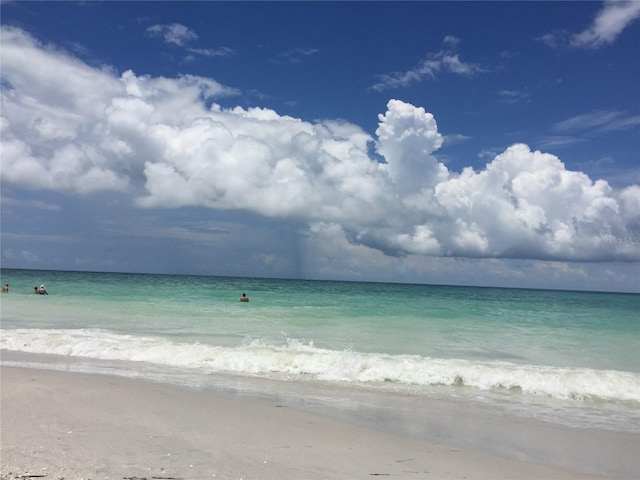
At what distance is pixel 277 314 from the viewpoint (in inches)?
1134

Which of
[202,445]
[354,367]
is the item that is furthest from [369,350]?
[202,445]

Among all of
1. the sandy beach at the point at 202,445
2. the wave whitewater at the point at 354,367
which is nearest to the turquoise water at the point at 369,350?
the wave whitewater at the point at 354,367

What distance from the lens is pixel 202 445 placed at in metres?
6.28

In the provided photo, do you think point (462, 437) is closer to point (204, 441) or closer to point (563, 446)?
point (563, 446)

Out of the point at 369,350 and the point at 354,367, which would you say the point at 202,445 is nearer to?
the point at 354,367

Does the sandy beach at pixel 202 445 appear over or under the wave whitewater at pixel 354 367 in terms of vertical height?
over

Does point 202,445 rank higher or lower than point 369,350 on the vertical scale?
higher

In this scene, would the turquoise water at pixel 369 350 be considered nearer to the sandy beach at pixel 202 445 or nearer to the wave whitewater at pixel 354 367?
the wave whitewater at pixel 354 367

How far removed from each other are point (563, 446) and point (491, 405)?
8.47 feet

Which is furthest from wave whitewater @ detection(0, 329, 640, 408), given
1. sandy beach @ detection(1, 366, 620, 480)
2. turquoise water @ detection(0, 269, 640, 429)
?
sandy beach @ detection(1, 366, 620, 480)

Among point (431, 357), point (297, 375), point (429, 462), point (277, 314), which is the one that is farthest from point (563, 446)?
point (277, 314)

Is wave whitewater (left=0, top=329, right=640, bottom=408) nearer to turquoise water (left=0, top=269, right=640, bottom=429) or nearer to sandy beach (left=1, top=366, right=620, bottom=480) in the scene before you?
turquoise water (left=0, top=269, right=640, bottom=429)

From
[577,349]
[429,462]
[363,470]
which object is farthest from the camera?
[577,349]

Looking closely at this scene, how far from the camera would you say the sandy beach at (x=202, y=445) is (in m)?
5.37
